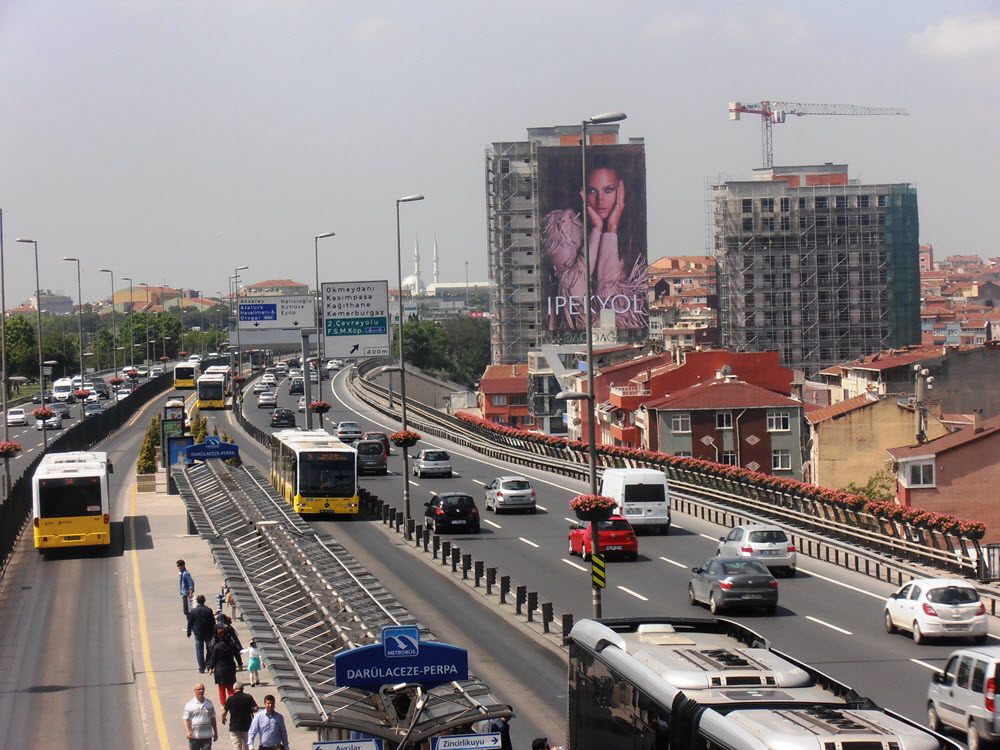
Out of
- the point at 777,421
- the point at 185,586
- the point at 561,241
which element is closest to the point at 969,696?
the point at 185,586

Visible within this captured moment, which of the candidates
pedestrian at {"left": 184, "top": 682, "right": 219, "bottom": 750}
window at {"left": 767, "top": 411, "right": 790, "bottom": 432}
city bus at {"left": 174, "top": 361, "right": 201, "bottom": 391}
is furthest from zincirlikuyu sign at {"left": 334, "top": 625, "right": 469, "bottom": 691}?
city bus at {"left": 174, "top": 361, "right": 201, "bottom": 391}

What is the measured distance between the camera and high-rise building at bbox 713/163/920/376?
141625 mm

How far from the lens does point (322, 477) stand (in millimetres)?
43031

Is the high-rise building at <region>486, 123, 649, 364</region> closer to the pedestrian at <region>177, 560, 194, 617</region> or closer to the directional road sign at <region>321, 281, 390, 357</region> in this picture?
the directional road sign at <region>321, 281, 390, 357</region>

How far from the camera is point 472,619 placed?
27.7 m

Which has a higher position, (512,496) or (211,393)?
(211,393)

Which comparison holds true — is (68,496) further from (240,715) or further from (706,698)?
(706,698)

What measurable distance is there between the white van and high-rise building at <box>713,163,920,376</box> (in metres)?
103

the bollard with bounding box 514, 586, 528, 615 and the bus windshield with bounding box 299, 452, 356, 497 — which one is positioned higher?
the bus windshield with bounding box 299, 452, 356, 497

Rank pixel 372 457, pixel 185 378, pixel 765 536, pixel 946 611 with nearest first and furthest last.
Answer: pixel 946 611 → pixel 765 536 → pixel 372 457 → pixel 185 378

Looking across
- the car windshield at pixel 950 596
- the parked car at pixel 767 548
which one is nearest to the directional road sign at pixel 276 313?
the parked car at pixel 767 548

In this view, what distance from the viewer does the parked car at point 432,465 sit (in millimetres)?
58344

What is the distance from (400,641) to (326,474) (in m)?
32.5

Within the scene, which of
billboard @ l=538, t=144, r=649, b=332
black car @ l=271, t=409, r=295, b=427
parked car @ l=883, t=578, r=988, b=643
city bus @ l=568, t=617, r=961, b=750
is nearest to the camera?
city bus @ l=568, t=617, r=961, b=750
